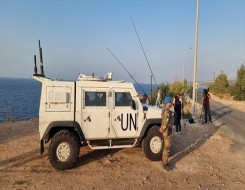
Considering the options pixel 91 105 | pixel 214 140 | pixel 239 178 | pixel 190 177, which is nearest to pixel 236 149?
pixel 214 140

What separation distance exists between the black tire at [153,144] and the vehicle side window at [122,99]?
1124 mm

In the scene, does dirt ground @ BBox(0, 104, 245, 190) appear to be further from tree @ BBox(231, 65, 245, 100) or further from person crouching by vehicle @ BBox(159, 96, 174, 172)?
tree @ BBox(231, 65, 245, 100)

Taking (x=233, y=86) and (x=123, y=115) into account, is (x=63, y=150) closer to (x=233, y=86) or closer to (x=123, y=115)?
(x=123, y=115)

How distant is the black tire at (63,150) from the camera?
799 centimetres

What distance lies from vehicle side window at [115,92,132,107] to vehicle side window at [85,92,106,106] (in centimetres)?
40

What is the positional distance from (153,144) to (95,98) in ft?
7.56

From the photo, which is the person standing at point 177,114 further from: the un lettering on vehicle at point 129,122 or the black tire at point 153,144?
the un lettering on vehicle at point 129,122

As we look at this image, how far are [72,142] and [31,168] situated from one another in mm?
1338

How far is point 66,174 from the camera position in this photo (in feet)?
25.2

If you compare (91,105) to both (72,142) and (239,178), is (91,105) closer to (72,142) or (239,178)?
(72,142)

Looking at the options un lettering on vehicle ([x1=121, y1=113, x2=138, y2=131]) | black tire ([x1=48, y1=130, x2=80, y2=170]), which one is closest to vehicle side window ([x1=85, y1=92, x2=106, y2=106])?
un lettering on vehicle ([x1=121, y1=113, x2=138, y2=131])

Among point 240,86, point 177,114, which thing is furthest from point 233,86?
point 177,114

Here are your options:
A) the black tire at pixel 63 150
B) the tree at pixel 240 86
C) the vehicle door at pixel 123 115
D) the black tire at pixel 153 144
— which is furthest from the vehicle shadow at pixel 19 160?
the tree at pixel 240 86

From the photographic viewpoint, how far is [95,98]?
850cm
